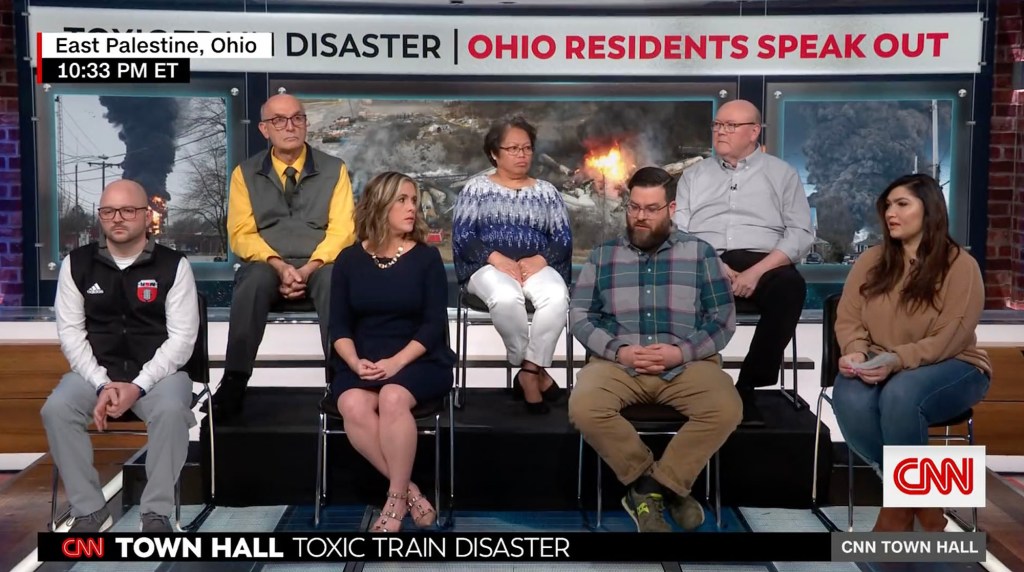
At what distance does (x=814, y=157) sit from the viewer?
18.1 feet

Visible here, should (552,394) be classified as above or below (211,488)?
above

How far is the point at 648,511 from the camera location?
3.62 m

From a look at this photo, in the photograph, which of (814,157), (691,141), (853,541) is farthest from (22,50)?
(853,541)

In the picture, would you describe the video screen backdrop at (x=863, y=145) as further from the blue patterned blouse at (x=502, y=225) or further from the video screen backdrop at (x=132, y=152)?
the video screen backdrop at (x=132, y=152)

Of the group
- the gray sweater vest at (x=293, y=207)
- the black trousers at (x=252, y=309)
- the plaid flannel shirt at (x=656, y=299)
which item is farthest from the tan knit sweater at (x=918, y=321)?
the gray sweater vest at (x=293, y=207)

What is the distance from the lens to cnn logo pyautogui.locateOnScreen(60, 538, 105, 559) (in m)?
3.33

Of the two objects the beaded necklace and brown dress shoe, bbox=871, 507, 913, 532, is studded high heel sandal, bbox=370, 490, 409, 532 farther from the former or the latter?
brown dress shoe, bbox=871, 507, 913, 532

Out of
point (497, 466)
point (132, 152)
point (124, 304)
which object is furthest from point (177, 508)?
point (132, 152)

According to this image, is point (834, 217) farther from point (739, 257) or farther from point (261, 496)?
point (261, 496)

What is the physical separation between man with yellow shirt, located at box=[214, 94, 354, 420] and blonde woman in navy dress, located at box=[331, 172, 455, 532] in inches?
15.7

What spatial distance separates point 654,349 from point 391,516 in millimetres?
1068

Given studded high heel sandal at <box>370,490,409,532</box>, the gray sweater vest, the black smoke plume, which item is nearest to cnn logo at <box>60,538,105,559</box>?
studded high heel sandal at <box>370,490,409,532</box>

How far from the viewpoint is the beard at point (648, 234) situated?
3.85 meters

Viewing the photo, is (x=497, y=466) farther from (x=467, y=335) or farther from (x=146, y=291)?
(x=146, y=291)
